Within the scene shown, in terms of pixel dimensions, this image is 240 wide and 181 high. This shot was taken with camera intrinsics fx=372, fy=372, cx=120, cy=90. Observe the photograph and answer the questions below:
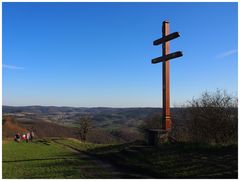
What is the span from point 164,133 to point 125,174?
5.30m

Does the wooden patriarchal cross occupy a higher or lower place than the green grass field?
higher

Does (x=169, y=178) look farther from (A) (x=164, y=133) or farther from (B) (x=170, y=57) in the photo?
(B) (x=170, y=57)

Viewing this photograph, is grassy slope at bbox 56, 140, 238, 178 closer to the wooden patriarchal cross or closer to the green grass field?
the green grass field

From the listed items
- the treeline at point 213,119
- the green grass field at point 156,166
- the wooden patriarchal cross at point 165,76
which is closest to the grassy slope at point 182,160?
the green grass field at point 156,166

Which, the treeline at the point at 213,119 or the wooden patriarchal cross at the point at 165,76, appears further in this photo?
the treeline at the point at 213,119

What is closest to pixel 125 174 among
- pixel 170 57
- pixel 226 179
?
pixel 226 179

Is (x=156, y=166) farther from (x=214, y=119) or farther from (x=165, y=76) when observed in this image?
(x=214, y=119)

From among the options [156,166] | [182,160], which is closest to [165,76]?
[182,160]

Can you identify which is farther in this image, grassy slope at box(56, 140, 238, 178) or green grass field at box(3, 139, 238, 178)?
green grass field at box(3, 139, 238, 178)

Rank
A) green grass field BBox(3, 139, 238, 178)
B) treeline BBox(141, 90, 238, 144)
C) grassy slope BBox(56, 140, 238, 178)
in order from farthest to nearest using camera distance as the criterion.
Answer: treeline BBox(141, 90, 238, 144), green grass field BBox(3, 139, 238, 178), grassy slope BBox(56, 140, 238, 178)

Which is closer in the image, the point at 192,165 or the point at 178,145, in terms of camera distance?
the point at 192,165

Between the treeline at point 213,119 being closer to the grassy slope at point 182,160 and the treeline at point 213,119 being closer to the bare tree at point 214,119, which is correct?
the bare tree at point 214,119

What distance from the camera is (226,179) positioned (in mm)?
9383

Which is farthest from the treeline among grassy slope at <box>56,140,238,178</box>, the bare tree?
grassy slope at <box>56,140,238,178</box>
